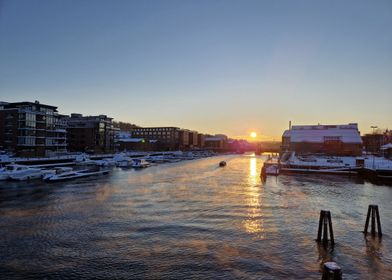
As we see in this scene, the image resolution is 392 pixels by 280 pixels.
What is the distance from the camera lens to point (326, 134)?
4609 inches

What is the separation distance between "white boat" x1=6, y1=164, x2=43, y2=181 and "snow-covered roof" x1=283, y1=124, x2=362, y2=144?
312 feet

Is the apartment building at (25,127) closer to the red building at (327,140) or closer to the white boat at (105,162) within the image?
the white boat at (105,162)

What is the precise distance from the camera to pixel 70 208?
34.2 m

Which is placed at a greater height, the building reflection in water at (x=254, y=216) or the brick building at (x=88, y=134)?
the brick building at (x=88, y=134)

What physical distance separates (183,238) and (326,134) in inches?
4280

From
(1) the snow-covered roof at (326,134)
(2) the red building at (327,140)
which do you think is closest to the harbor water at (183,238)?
(2) the red building at (327,140)

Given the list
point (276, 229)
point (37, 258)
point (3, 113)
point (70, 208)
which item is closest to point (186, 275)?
point (37, 258)

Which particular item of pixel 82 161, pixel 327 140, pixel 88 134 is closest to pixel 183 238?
pixel 82 161

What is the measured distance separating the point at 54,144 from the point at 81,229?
95.0 meters

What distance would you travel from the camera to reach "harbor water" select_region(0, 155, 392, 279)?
57.6 ft

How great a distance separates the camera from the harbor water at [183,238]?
17562mm

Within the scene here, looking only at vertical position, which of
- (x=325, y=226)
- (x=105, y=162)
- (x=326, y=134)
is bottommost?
(x=325, y=226)

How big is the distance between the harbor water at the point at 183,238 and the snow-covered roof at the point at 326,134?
75422 mm

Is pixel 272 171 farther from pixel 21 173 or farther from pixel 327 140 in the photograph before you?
pixel 21 173
